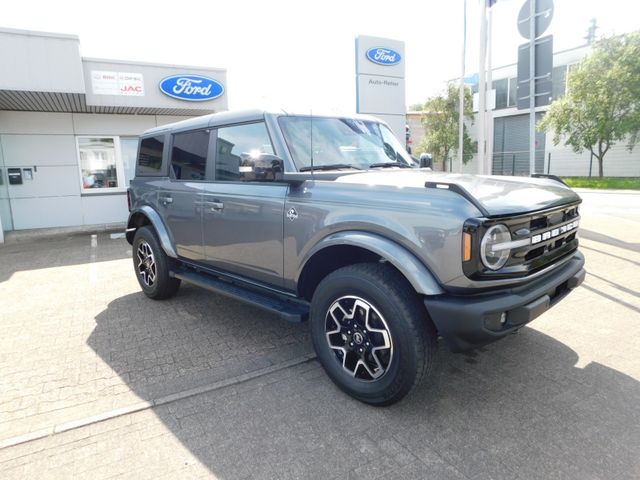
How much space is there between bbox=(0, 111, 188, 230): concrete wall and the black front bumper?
11.4 meters

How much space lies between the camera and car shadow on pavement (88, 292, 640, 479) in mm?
2322

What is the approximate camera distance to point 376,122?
4293mm

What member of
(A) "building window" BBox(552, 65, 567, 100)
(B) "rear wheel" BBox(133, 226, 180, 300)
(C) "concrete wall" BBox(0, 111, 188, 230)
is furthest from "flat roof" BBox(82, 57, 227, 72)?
(A) "building window" BBox(552, 65, 567, 100)

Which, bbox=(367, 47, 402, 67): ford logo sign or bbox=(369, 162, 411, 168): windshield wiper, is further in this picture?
bbox=(367, 47, 402, 67): ford logo sign

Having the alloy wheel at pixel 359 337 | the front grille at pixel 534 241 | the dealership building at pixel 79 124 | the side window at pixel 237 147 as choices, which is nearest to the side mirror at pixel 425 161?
the front grille at pixel 534 241

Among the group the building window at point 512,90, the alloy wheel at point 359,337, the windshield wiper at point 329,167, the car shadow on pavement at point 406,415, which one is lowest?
the car shadow on pavement at point 406,415

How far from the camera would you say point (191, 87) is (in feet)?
36.3

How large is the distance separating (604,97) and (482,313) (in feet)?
88.5

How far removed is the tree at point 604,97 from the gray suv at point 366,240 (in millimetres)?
25256

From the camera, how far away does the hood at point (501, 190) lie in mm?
2531

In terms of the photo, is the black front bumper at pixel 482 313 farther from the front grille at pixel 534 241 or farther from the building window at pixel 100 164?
the building window at pixel 100 164

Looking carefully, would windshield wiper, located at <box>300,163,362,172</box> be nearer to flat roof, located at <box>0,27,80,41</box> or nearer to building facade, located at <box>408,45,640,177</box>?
flat roof, located at <box>0,27,80,41</box>

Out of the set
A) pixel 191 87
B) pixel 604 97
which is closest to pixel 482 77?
pixel 191 87

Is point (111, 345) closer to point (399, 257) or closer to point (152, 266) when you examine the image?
point (152, 266)
